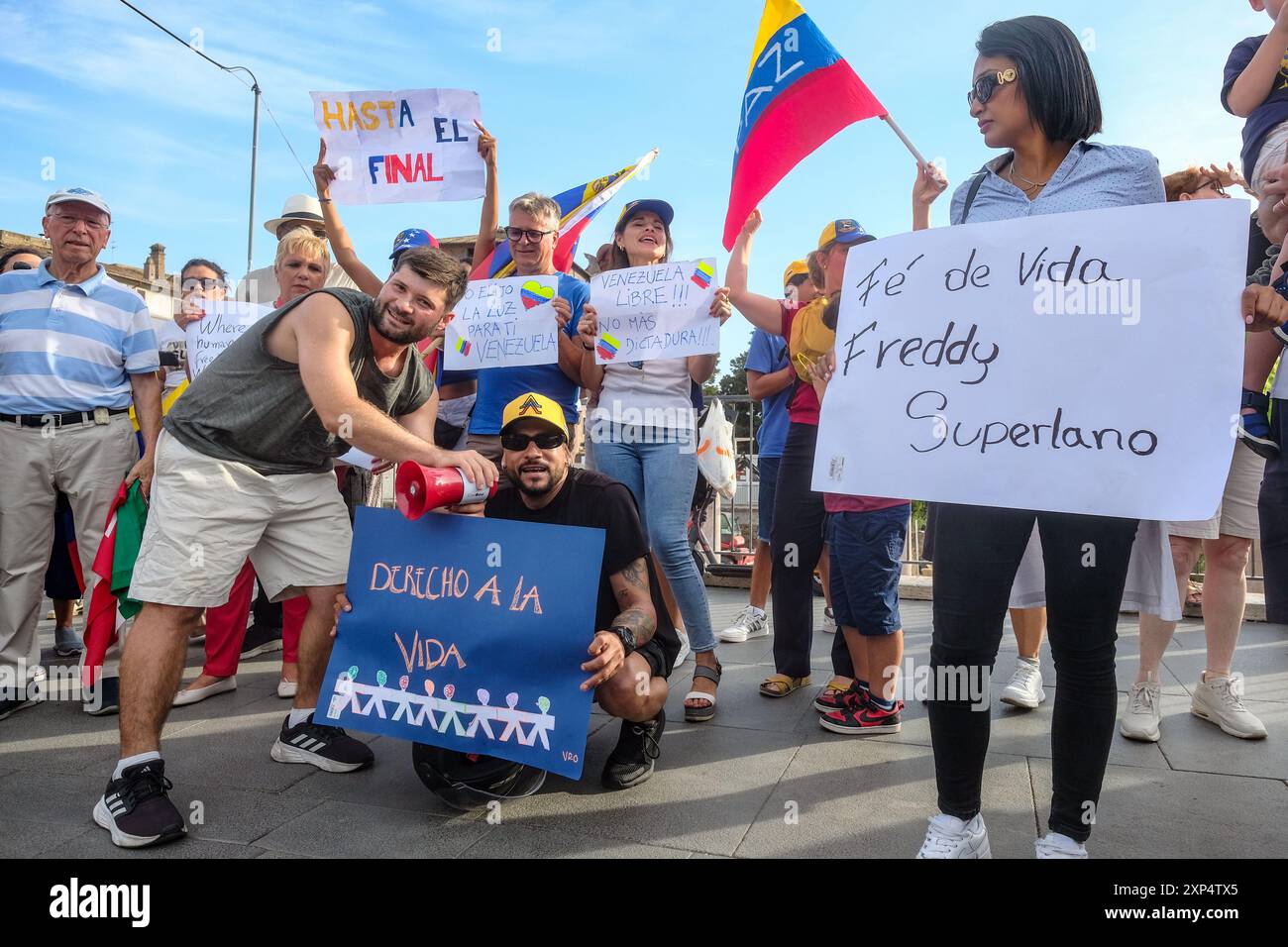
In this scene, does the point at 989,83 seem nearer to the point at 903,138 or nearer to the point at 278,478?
the point at 903,138

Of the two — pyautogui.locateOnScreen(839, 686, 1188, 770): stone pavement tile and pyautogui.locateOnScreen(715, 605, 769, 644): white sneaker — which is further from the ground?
pyautogui.locateOnScreen(839, 686, 1188, 770): stone pavement tile

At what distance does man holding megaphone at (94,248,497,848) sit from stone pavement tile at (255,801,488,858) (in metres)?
0.32

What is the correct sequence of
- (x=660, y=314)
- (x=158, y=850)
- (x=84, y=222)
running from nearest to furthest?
1. (x=158, y=850)
2. (x=660, y=314)
3. (x=84, y=222)

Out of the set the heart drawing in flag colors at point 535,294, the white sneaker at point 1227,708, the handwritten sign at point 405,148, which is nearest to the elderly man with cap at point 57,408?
the handwritten sign at point 405,148

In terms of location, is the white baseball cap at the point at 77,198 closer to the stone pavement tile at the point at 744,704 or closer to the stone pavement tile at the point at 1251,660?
the stone pavement tile at the point at 744,704

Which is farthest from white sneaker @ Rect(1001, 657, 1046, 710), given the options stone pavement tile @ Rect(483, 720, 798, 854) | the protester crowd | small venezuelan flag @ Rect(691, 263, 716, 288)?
small venezuelan flag @ Rect(691, 263, 716, 288)

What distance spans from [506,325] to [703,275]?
36.2 inches

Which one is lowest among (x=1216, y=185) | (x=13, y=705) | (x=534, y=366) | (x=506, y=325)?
(x=13, y=705)

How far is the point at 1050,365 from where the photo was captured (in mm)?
1935

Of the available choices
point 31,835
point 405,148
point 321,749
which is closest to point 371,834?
point 321,749

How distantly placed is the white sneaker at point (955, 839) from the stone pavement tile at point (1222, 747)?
122cm

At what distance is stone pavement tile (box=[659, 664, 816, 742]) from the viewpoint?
3.45 m

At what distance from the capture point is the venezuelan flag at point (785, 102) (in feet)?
10.1

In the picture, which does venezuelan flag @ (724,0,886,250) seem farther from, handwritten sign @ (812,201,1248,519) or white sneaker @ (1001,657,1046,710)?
white sneaker @ (1001,657,1046,710)
